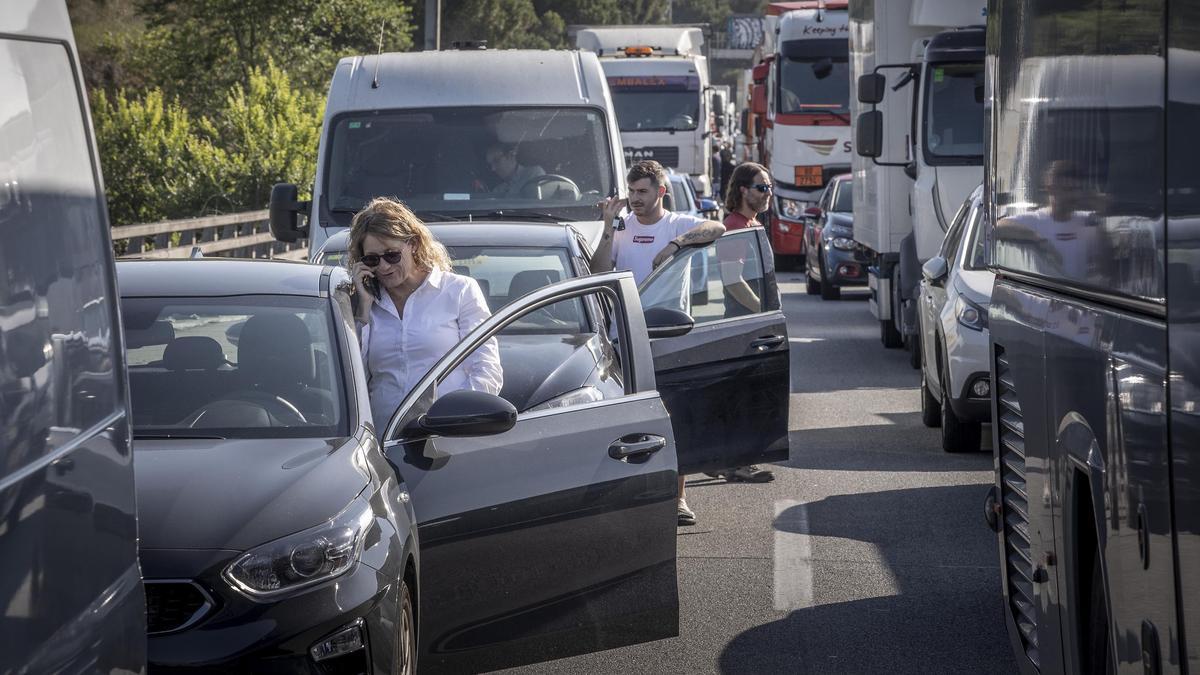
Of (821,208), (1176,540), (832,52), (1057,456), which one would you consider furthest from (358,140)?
(832,52)

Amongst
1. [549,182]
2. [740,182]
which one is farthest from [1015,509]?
[549,182]

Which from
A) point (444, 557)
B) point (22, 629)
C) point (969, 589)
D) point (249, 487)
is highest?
point (22, 629)

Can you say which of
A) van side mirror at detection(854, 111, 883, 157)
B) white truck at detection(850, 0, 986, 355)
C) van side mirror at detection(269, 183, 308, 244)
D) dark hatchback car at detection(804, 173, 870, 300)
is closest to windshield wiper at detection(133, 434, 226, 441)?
van side mirror at detection(269, 183, 308, 244)

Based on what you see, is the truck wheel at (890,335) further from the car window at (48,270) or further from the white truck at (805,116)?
the car window at (48,270)

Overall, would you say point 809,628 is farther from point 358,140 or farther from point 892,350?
point 892,350

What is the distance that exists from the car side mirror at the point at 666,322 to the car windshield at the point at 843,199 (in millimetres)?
17914

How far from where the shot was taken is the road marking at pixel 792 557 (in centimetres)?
732

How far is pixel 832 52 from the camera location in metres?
31.8

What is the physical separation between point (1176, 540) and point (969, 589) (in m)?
4.31

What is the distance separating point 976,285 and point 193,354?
6850 mm

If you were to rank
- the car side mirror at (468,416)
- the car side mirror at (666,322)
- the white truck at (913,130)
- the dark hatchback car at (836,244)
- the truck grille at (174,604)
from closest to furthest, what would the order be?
the truck grille at (174,604) < the car side mirror at (468,416) < the car side mirror at (666,322) < the white truck at (913,130) < the dark hatchback car at (836,244)

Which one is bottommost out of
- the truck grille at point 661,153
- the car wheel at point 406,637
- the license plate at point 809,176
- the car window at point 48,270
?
the license plate at point 809,176

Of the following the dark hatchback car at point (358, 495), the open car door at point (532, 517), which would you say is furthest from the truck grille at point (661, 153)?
the open car door at point (532, 517)

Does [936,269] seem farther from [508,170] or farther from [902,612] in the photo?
[902,612]
